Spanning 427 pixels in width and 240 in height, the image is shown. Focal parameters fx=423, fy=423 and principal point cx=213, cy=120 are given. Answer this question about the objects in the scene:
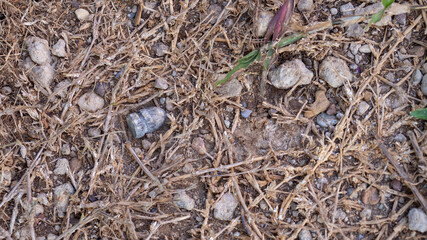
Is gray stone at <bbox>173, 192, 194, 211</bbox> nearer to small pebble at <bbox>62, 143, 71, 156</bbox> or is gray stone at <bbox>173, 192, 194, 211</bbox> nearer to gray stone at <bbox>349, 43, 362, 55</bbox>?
small pebble at <bbox>62, 143, 71, 156</bbox>

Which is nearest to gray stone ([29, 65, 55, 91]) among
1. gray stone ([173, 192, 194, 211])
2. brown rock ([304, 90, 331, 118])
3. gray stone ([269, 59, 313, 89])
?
gray stone ([173, 192, 194, 211])

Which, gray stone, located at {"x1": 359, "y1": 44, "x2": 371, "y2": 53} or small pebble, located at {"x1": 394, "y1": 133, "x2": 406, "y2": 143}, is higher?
gray stone, located at {"x1": 359, "y1": 44, "x2": 371, "y2": 53}

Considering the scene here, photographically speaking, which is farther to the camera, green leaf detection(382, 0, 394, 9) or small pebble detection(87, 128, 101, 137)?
small pebble detection(87, 128, 101, 137)

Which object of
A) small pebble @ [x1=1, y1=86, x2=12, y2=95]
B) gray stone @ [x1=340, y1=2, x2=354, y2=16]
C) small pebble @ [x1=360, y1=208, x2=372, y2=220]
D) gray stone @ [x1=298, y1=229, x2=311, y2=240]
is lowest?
gray stone @ [x1=298, y1=229, x2=311, y2=240]

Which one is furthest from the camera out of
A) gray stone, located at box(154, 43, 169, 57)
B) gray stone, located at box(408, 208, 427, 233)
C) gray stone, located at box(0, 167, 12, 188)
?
gray stone, located at box(154, 43, 169, 57)

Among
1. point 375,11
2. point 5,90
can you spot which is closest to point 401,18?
point 375,11

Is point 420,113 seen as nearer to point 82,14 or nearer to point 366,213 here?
point 366,213

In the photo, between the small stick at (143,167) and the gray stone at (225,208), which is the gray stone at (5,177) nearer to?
the small stick at (143,167)
